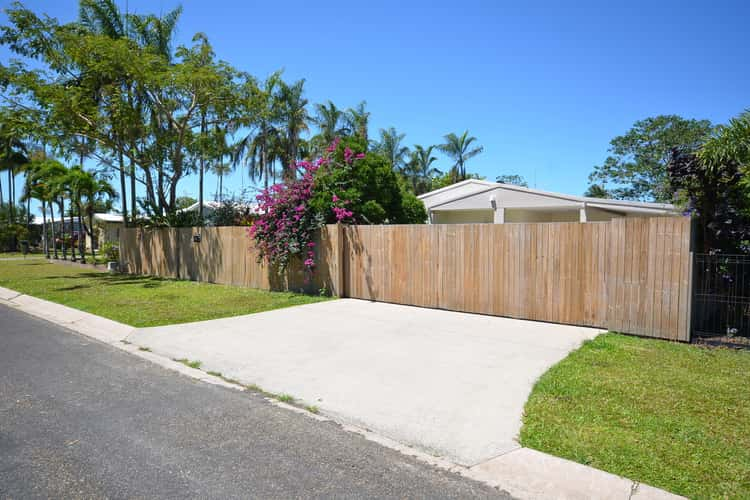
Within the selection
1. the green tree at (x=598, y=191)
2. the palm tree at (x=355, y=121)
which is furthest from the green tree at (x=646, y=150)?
the palm tree at (x=355, y=121)

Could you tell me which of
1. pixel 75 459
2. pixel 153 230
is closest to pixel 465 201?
pixel 153 230

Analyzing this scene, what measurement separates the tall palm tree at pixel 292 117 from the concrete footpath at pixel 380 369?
26282mm

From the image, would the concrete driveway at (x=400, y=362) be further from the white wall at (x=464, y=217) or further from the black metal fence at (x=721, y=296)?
the white wall at (x=464, y=217)

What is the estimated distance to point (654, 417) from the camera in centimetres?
466

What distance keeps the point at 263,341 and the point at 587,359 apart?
16.6 ft

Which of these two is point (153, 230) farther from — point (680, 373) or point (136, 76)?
point (680, 373)

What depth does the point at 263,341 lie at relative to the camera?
8.31 m

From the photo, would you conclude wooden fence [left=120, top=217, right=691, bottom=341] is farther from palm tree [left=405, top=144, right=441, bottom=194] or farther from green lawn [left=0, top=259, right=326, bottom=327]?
palm tree [left=405, top=144, right=441, bottom=194]

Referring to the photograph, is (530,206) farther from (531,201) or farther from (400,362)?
(400,362)

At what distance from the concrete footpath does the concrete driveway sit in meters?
0.02

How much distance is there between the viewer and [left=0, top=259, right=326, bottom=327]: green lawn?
1095 cm

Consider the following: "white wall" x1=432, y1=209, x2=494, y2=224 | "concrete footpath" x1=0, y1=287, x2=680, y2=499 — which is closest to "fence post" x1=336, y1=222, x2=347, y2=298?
"concrete footpath" x1=0, y1=287, x2=680, y2=499

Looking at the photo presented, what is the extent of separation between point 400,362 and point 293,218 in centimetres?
754

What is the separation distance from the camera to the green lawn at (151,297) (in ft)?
35.9
